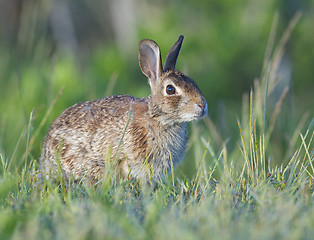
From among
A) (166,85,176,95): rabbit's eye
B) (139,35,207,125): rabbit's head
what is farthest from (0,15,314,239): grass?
(166,85,176,95): rabbit's eye

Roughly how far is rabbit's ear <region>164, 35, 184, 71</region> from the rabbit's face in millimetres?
129

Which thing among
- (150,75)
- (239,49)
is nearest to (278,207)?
(150,75)

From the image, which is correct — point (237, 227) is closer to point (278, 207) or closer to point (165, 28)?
point (278, 207)

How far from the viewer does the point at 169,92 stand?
4.18m

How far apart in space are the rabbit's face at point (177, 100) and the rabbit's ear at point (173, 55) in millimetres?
129

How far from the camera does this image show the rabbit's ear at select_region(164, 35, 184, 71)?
4281 mm

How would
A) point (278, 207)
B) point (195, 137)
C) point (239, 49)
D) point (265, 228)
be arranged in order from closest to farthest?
point (265, 228), point (278, 207), point (195, 137), point (239, 49)

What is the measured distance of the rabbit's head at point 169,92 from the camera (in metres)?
4.04

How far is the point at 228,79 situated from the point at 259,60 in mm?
696

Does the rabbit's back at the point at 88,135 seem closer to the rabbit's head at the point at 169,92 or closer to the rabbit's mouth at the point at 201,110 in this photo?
the rabbit's head at the point at 169,92

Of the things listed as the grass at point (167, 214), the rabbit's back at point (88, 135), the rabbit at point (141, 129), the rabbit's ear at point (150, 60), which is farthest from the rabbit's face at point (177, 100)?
the grass at point (167, 214)

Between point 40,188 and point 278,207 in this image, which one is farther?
point 40,188

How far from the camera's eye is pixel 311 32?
31.6 feet

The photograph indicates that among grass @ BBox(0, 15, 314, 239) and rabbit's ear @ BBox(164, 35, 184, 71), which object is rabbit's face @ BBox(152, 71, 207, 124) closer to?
rabbit's ear @ BBox(164, 35, 184, 71)
